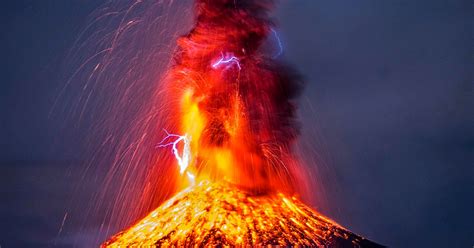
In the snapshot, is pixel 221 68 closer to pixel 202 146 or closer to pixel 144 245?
pixel 202 146

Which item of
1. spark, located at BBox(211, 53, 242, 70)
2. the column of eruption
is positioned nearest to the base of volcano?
the column of eruption

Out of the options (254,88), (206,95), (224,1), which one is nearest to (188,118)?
(206,95)

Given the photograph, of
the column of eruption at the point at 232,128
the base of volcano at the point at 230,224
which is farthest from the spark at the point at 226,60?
the base of volcano at the point at 230,224

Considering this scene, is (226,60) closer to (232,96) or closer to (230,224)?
(232,96)

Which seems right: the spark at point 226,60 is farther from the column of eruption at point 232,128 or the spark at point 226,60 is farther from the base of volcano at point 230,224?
the base of volcano at point 230,224

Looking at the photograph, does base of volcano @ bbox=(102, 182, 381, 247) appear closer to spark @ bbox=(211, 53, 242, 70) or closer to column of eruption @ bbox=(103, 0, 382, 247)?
column of eruption @ bbox=(103, 0, 382, 247)

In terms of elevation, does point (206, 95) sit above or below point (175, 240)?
above
